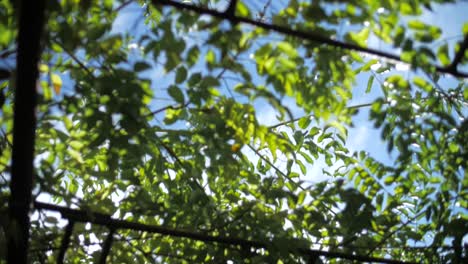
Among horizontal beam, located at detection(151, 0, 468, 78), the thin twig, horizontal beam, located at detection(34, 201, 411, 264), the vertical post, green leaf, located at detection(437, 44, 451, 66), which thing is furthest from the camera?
the thin twig

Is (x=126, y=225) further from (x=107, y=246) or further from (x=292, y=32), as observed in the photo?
(x=292, y=32)

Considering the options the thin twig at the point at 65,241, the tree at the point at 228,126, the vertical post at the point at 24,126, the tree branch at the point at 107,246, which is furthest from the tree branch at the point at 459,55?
the thin twig at the point at 65,241

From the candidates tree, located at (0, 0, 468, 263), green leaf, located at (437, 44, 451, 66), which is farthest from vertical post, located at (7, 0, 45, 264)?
green leaf, located at (437, 44, 451, 66)

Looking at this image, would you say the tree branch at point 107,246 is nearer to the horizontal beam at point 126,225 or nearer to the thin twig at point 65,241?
the horizontal beam at point 126,225

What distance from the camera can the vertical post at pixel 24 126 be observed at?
6.64ft

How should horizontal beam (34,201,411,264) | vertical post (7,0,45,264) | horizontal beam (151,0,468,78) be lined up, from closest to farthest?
vertical post (7,0,45,264)
horizontal beam (151,0,468,78)
horizontal beam (34,201,411,264)

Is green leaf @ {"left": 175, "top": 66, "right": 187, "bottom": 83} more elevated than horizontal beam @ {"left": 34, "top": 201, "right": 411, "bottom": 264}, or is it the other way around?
green leaf @ {"left": 175, "top": 66, "right": 187, "bottom": 83}

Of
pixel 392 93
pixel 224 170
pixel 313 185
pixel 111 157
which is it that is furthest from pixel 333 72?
pixel 111 157

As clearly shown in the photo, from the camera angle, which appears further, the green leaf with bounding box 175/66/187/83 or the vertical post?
the green leaf with bounding box 175/66/187/83

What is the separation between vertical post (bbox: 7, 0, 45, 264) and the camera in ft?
6.64

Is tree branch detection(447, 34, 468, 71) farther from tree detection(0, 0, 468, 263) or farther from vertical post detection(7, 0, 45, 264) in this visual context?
vertical post detection(7, 0, 45, 264)

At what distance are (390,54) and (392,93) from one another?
611mm

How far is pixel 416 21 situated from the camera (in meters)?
2.40

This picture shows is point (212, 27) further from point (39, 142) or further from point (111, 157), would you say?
point (39, 142)
